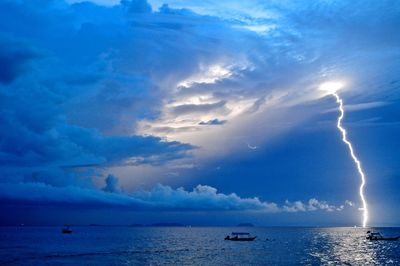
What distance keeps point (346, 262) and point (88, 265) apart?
180 feet

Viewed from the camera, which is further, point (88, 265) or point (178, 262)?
point (178, 262)

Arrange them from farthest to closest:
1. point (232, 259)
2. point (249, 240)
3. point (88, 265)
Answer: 1. point (249, 240)
2. point (232, 259)
3. point (88, 265)

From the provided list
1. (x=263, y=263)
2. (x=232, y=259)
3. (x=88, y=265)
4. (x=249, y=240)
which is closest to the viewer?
(x=88, y=265)

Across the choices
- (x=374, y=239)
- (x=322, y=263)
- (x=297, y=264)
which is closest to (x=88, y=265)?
(x=297, y=264)

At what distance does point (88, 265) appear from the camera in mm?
85312

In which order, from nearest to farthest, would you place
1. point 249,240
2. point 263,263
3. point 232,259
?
point 263,263 → point 232,259 → point 249,240

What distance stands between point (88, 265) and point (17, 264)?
1471 cm

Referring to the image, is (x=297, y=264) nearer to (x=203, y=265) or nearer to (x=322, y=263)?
(x=322, y=263)

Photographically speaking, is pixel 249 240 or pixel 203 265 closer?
pixel 203 265

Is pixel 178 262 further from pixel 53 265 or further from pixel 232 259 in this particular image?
pixel 53 265

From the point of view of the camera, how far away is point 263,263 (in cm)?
9112

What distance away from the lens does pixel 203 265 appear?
287ft

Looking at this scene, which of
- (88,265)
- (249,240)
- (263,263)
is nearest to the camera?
(88,265)

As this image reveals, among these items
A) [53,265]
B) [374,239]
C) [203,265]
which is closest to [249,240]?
[374,239]
